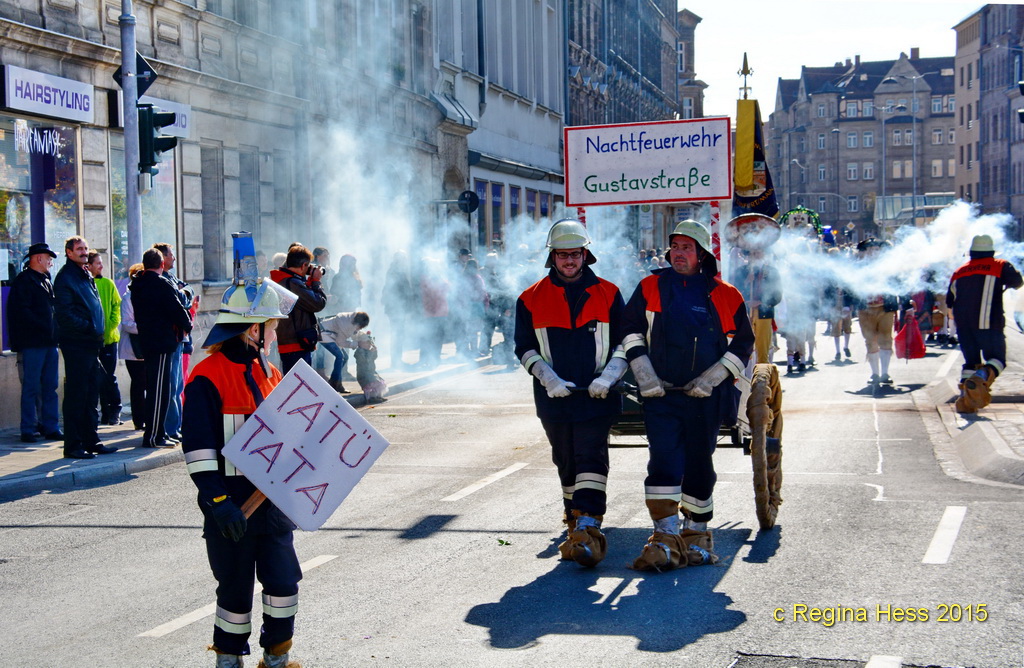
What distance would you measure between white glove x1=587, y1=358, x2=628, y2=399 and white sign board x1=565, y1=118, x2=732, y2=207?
15.8ft

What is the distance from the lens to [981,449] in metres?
10.4

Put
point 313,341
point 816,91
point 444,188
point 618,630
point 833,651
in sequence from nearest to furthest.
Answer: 1. point 833,651
2. point 618,630
3. point 313,341
4. point 444,188
5. point 816,91

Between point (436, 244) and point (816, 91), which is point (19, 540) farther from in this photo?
point (816, 91)

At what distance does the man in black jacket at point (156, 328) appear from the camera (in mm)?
11367

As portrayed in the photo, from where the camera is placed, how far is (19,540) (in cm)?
779

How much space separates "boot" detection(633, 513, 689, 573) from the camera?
6559mm

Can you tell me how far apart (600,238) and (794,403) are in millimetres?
24218

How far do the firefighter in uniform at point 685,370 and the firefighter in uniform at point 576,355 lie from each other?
0.64 feet

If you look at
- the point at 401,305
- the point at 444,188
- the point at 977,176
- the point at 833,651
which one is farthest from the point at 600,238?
the point at 977,176

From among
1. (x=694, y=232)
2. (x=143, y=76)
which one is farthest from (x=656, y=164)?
(x=143, y=76)

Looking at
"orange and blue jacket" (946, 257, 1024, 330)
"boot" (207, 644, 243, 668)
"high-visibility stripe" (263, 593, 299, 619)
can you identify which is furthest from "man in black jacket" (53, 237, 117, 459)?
"orange and blue jacket" (946, 257, 1024, 330)

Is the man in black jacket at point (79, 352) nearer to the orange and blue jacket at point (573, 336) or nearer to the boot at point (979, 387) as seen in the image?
the orange and blue jacket at point (573, 336)

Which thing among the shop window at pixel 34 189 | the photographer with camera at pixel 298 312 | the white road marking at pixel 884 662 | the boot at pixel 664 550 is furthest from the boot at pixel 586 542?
the shop window at pixel 34 189

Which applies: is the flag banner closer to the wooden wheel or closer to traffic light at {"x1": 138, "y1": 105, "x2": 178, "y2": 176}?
traffic light at {"x1": 138, "y1": 105, "x2": 178, "y2": 176}
